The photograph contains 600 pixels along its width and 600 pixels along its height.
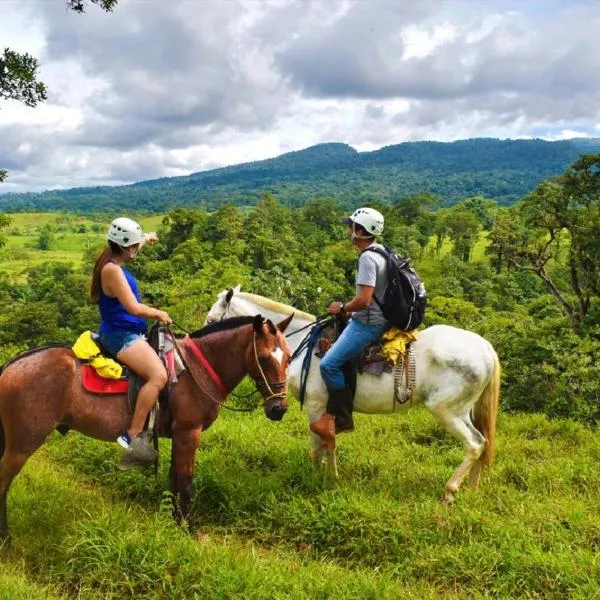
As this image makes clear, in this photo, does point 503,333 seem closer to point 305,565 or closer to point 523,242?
point 305,565

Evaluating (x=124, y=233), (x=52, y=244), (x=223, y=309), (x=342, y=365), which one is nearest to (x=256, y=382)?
(x=342, y=365)

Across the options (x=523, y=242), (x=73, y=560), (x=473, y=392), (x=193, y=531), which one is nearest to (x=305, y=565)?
A: (x=193, y=531)

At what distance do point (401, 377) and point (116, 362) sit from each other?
3.09 m

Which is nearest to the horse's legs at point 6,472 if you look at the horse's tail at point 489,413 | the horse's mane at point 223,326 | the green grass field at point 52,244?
the horse's mane at point 223,326

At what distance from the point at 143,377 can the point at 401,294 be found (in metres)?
2.79

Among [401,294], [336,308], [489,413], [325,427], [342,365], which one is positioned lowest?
[489,413]

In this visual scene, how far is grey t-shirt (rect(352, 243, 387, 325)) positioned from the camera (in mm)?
5703

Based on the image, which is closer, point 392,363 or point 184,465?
point 184,465

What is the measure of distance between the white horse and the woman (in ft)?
6.46

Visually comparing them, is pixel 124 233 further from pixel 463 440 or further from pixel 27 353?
pixel 463 440

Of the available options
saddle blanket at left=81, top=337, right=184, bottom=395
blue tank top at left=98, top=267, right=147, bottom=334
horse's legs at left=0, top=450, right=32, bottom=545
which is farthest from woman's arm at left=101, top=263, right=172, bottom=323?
horse's legs at left=0, top=450, right=32, bottom=545

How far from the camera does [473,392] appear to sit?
20.0 ft

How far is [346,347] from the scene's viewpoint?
606cm

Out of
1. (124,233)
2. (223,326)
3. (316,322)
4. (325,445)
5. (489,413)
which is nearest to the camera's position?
(124,233)
